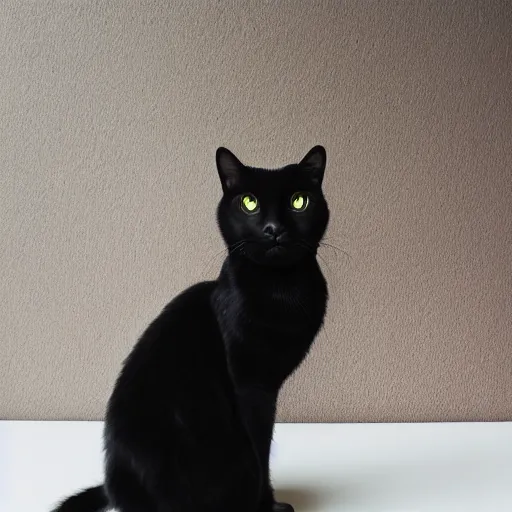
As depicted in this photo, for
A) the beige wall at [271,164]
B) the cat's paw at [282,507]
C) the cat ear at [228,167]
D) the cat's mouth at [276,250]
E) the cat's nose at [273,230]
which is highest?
the beige wall at [271,164]

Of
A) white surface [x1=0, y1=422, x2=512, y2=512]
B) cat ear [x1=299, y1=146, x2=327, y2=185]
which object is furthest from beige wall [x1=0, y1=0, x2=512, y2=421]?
cat ear [x1=299, y1=146, x2=327, y2=185]

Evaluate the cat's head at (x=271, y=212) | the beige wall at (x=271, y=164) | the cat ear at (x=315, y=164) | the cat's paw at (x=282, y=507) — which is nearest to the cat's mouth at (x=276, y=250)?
the cat's head at (x=271, y=212)

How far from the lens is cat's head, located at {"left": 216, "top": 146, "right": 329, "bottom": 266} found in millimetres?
659

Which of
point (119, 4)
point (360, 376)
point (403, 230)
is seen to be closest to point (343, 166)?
point (403, 230)

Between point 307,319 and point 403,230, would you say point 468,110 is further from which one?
point 307,319

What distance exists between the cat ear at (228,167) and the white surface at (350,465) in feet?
1.34

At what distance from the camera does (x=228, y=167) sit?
691 mm

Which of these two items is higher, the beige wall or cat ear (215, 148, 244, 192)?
the beige wall

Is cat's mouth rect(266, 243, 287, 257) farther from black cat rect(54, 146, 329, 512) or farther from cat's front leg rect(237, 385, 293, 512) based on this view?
cat's front leg rect(237, 385, 293, 512)

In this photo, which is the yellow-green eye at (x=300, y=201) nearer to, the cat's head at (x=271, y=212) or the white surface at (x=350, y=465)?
the cat's head at (x=271, y=212)

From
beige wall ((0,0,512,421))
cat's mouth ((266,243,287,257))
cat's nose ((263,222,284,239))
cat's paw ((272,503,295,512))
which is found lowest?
cat's paw ((272,503,295,512))

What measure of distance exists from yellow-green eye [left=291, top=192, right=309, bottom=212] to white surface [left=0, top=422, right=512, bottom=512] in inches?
14.4

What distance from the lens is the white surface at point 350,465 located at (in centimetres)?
74

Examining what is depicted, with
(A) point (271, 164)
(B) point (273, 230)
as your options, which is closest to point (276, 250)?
(B) point (273, 230)
